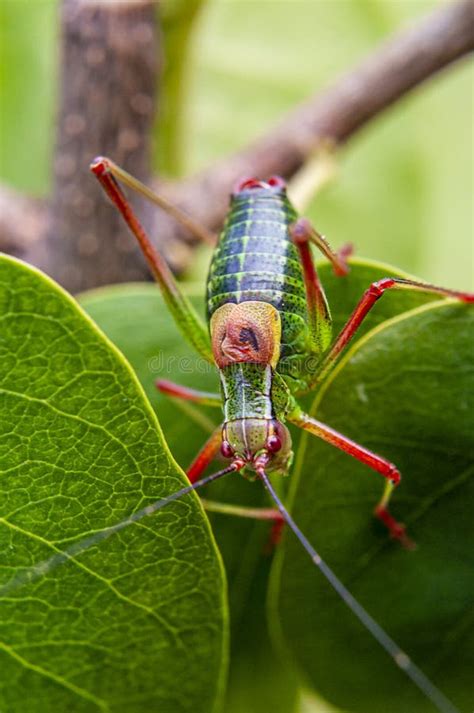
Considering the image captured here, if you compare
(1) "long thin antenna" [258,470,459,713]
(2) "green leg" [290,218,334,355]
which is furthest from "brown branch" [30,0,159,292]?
(1) "long thin antenna" [258,470,459,713]

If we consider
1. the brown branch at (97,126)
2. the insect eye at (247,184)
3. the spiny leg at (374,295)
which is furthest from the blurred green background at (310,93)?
the spiny leg at (374,295)

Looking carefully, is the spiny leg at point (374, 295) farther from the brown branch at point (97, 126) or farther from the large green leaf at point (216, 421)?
the brown branch at point (97, 126)

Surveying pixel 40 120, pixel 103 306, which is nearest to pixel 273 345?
pixel 103 306

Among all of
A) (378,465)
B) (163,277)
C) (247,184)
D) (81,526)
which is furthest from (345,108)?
(81,526)

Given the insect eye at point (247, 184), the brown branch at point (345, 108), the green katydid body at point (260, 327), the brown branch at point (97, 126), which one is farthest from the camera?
the brown branch at point (345, 108)

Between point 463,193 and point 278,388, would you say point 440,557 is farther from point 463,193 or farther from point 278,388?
point 463,193
